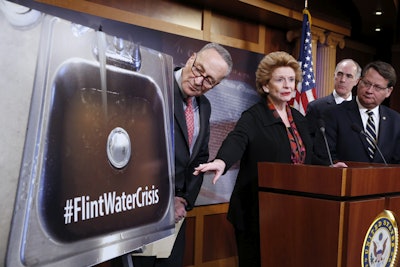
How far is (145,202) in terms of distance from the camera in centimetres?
133

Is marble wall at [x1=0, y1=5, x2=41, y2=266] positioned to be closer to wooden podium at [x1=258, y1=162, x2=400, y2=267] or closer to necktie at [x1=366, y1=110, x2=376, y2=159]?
wooden podium at [x1=258, y1=162, x2=400, y2=267]

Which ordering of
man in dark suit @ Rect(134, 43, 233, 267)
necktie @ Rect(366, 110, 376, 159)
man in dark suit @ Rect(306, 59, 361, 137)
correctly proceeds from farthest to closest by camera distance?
man in dark suit @ Rect(306, 59, 361, 137)
necktie @ Rect(366, 110, 376, 159)
man in dark suit @ Rect(134, 43, 233, 267)

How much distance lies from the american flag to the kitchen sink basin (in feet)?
9.28

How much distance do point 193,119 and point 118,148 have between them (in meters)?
0.76

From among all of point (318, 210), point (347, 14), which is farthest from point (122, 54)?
point (347, 14)

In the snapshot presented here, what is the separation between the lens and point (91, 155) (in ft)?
3.64

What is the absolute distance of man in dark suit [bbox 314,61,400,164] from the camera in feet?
8.87

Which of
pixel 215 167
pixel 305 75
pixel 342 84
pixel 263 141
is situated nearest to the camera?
pixel 215 167

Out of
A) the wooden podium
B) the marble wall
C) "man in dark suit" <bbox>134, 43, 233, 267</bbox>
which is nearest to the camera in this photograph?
the marble wall

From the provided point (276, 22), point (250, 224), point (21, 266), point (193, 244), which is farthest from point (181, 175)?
point (276, 22)

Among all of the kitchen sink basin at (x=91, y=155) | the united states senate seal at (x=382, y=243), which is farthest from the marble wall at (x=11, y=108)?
the united states senate seal at (x=382, y=243)

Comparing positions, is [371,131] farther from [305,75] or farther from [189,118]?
[305,75]

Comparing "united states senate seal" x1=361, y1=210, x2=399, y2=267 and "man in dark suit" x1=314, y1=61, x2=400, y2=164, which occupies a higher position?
"man in dark suit" x1=314, y1=61, x2=400, y2=164

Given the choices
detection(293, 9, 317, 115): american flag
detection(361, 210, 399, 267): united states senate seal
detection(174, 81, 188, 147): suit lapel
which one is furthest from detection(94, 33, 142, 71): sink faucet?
detection(293, 9, 317, 115): american flag
